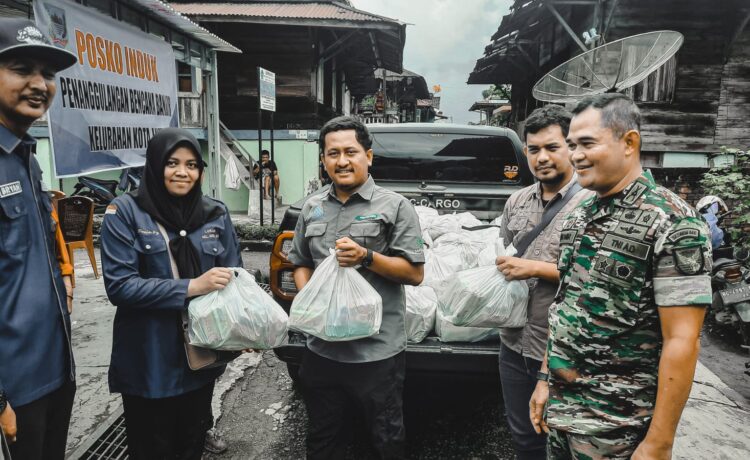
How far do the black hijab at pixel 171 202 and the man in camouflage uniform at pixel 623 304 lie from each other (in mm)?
1490

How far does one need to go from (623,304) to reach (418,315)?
1.36 metres

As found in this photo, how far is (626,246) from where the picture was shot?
4.44ft

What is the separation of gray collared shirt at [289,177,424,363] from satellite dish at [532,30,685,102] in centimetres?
334

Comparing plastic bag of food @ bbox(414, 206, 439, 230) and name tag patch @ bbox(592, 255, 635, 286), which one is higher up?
name tag patch @ bbox(592, 255, 635, 286)

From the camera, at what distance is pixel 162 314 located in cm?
194

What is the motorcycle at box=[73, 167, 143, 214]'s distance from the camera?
33.9 feet

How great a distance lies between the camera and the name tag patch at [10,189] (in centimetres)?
151

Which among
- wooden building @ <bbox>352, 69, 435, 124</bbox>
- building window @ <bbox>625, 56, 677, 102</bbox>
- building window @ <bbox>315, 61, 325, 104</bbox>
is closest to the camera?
building window @ <bbox>625, 56, 677, 102</bbox>

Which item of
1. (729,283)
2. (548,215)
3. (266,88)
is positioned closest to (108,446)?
(548,215)

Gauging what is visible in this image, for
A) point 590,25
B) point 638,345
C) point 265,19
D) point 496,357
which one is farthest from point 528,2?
point 638,345

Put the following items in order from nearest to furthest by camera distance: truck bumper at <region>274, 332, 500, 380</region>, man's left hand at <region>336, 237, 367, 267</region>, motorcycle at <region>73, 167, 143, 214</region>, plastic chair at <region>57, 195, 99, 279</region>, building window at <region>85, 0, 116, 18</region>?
man's left hand at <region>336, 237, 367, 267</region>, truck bumper at <region>274, 332, 500, 380</region>, building window at <region>85, 0, 116, 18</region>, plastic chair at <region>57, 195, 99, 279</region>, motorcycle at <region>73, 167, 143, 214</region>

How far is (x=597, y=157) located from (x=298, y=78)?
12.9 metres

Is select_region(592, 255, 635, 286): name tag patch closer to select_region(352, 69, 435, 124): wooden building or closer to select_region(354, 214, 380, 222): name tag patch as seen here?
select_region(354, 214, 380, 222): name tag patch

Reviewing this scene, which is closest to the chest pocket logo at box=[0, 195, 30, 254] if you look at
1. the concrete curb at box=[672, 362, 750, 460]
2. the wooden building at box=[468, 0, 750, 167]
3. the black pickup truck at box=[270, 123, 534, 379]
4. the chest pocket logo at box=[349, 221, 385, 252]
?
the chest pocket logo at box=[349, 221, 385, 252]
